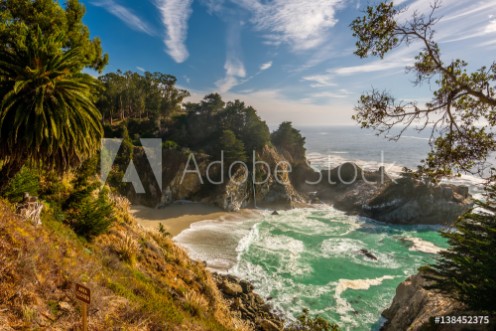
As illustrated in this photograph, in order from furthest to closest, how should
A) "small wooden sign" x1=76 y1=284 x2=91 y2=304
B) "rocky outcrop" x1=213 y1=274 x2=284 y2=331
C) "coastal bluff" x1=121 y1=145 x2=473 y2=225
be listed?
"coastal bluff" x1=121 y1=145 x2=473 y2=225
"rocky outcrop" x1=213 y1=274 x2=284 y2=331
"small wooden sign" x1=76 y1=284 x2=91 y2=304

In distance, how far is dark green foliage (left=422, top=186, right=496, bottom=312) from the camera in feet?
32.5

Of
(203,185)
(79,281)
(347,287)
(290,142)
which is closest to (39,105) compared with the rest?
(79,281)

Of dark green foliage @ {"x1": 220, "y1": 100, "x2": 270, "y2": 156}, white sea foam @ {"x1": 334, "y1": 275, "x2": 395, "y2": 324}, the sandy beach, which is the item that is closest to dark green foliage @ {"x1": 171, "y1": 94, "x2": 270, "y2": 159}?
dark green foliage @ {"x1": 220, "y1": 100, "x2": 270, "y2": 156}

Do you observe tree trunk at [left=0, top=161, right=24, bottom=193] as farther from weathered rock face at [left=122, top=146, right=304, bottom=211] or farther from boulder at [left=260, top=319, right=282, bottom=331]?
weathered rock face at [left=122, top=146, right=304, bottom=211]

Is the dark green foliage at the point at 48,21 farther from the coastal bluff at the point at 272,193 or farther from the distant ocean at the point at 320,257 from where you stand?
the coastal bluff at the point at 272,193

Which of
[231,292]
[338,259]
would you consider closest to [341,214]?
[338,259]

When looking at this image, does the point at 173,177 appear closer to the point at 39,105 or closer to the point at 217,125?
the point at 217,125

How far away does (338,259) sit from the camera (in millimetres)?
30922

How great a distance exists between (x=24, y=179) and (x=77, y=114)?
3514 millimetres

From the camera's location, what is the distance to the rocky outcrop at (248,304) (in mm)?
18400

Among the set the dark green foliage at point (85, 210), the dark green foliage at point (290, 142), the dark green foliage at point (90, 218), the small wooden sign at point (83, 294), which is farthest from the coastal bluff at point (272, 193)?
the small wooden sign at point (83, 294)

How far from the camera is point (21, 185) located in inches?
402

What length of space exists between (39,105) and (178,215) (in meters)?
33.9

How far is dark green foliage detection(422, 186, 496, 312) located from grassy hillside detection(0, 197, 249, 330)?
1001 cm
